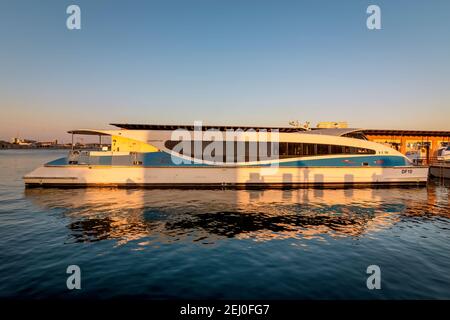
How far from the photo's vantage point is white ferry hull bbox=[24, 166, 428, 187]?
72.1 feet

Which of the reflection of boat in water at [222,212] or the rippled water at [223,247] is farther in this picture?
the reflection of boat in water at [222,212]

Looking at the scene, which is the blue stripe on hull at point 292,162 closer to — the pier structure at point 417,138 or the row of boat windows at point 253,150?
the row of boat windows at point 253,150

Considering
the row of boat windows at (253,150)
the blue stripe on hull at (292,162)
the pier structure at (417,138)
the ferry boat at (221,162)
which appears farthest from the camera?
the pier structure at (417,138)

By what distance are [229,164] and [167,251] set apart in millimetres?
14235

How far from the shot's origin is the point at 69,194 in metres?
19.4

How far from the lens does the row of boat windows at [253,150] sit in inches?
894

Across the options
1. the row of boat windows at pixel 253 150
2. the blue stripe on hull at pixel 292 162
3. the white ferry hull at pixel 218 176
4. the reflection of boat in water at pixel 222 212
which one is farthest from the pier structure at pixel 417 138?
the reflection of boat in water at pixel 222 212

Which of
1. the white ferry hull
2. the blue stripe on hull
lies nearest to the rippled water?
the white ferry hull

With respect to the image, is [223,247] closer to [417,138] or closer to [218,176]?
[218,176]

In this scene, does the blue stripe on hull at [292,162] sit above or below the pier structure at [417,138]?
below

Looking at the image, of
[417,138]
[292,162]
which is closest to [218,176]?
[292,162]

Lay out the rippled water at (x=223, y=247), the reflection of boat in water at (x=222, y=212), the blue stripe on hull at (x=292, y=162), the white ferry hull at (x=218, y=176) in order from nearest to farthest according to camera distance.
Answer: the rippled water at (x=223, y=247) → the reflection of boat in water at (x=222, y=212) → the white ferry hull at (x=218, y=176) → the blue stripe on hull at (x=292, y=162)

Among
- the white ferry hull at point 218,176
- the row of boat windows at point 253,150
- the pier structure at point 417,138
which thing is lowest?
the white ferry hull at point 218,176
